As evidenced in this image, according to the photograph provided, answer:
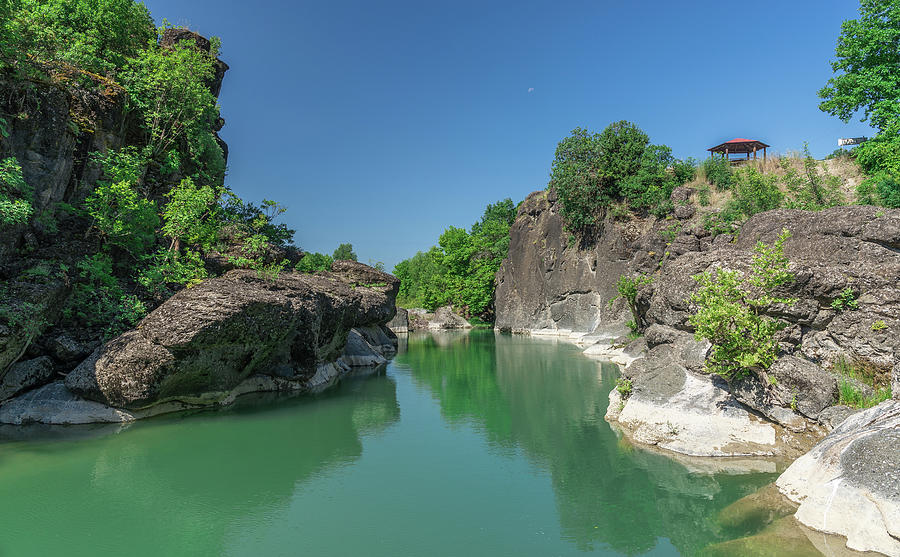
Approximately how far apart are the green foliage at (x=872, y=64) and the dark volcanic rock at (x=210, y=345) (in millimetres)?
23328

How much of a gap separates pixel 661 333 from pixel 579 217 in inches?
1017

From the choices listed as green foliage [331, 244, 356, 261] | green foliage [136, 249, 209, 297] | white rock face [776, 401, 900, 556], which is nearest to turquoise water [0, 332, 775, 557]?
white rock face [776, 401, 900, 556]

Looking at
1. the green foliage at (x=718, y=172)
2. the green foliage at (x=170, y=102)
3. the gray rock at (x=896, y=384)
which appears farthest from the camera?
the green foliage at (x=718, y=172)

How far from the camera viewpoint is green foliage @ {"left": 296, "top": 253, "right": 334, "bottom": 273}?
23.3m

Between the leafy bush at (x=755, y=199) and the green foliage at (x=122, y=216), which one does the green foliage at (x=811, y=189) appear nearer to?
the leafy bush at (x=755, y=199)

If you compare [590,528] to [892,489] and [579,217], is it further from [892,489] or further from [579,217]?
[579,217]

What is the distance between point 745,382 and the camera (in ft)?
31.3

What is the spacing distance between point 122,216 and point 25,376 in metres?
4.66

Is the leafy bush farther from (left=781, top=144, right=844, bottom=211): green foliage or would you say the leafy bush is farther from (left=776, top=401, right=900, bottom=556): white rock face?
(left=776, top=401, right=900, bottom=556): white rock face

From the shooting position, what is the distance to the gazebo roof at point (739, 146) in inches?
1391

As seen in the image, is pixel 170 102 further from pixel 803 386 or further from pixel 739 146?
pixel 739 146

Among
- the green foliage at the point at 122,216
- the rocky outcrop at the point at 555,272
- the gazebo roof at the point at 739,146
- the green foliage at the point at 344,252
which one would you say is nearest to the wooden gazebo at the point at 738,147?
the gazebo roof at the point at 739,146

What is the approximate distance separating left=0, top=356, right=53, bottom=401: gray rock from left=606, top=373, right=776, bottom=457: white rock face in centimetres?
1369

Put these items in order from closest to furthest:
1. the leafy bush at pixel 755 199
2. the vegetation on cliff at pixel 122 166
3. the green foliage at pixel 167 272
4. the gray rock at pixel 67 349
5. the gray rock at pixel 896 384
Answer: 1. the gray rock at pixel 896 384
2. the gray rock at pixel 67 349
3. the vegetation on cliff at pixel 122 166
4. the green foliage at pixel 167 272
5. the leafy bush at pixel 755 199
